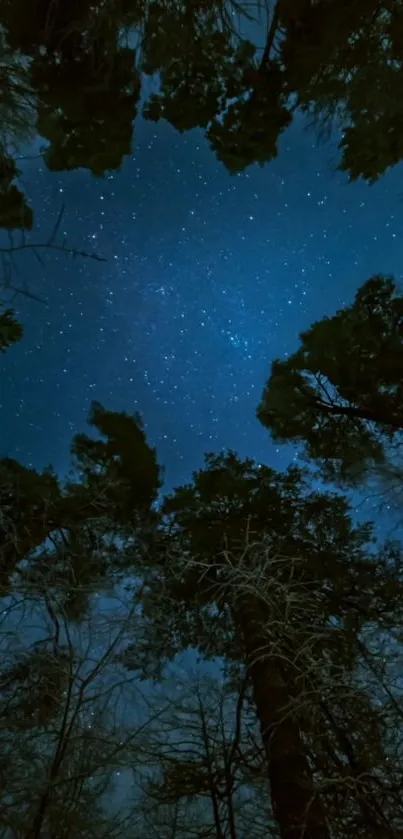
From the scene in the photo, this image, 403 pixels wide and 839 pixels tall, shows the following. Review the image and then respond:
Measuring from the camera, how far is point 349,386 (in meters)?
6.14

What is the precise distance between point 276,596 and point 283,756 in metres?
0.92

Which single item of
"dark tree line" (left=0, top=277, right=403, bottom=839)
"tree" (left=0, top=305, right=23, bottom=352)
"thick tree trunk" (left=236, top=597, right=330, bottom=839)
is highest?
"tree" (left=0, top=305, right=23, bottom=352)

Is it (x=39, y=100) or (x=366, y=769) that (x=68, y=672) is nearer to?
(x=366, y=769)

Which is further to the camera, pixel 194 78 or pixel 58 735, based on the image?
pixel 194 78

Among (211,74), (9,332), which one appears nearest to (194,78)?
(211,74)

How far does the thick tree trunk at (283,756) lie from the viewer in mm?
2469

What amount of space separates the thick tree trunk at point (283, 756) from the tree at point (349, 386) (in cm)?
269

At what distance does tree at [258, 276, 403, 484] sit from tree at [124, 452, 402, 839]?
568 millimetres

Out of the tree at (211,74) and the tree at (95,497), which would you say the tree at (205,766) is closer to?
the tree at (95,497)

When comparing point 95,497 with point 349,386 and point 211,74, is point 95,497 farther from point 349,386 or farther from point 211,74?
point 211,74

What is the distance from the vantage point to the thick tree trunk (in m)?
2.47

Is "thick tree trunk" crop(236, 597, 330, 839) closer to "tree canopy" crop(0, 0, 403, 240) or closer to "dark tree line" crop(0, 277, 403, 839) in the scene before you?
"dark tree line" crop(0, 277, 403, 839)

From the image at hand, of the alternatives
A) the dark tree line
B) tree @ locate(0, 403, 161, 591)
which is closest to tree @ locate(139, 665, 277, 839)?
the dark tree line

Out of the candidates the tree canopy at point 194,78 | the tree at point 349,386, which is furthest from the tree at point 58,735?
the tree at point 349,386
